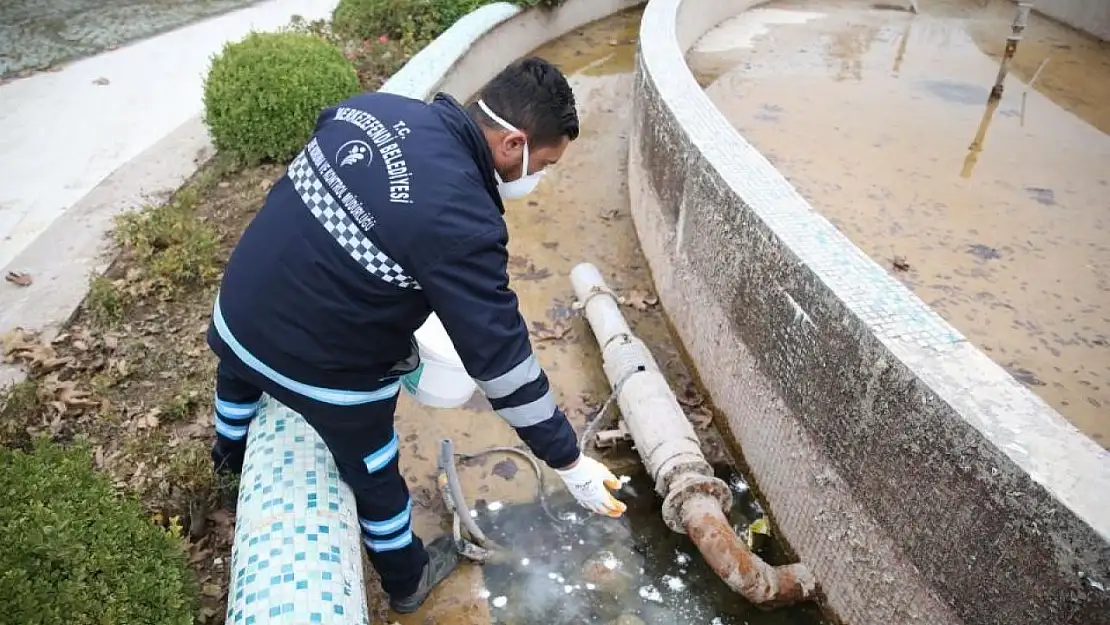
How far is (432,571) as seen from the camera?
11.5 feet

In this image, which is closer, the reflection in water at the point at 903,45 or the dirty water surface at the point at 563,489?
the dirty water surface at the point at 563,489

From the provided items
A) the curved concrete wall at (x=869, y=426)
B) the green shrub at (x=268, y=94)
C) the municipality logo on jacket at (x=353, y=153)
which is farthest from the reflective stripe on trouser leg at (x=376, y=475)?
the green shrub at (x=268, y=94)

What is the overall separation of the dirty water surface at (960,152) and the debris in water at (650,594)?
7.96 feet

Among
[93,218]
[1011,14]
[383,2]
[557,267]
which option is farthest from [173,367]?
[1011,14]

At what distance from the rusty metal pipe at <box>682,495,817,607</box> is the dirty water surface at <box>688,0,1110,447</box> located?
1.86 meters

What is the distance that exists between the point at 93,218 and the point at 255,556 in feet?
12.5

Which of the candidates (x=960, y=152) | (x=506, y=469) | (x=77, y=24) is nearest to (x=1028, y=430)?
(x=506, y=469)

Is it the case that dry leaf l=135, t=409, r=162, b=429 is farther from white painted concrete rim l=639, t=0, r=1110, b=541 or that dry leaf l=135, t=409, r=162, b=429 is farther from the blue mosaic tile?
white painted concrete rim l=639, t=0, r=1110, b=541

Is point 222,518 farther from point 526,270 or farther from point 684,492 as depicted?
point 526,270

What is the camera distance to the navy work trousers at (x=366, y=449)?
2.63m

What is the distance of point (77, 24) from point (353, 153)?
31.0 feet

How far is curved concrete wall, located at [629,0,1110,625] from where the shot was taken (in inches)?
93.9

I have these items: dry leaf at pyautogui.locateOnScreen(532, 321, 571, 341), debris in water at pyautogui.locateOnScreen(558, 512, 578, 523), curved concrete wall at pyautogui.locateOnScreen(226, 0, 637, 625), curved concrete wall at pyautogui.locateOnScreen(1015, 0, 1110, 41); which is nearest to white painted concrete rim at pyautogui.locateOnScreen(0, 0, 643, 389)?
curved concrete wall at pyautogui.locateOnScreen(226, 0, 637, 625)

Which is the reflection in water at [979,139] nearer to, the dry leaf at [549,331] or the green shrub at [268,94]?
the dry leaf at [549,331]
